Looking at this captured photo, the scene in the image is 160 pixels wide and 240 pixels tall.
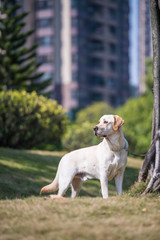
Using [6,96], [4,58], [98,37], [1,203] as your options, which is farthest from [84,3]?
[1,203]

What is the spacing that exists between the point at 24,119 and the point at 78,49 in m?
59.6

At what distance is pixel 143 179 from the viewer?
7.79 m

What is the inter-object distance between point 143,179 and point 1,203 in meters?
2.73

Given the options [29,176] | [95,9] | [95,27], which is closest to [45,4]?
[95,9]

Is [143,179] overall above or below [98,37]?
below

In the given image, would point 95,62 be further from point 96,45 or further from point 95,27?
point 95,27

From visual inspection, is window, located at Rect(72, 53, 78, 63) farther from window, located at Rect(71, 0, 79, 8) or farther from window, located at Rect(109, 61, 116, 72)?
window, located at Rect(71, 0, 79, 8)

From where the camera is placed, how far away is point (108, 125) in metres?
6.68

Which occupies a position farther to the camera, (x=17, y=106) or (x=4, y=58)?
(x=4, y=58)

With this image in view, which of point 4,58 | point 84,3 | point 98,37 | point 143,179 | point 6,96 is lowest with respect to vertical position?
point 143,179

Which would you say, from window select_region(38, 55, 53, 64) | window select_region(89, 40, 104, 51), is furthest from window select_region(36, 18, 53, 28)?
window select_region(89, 40, 104, 51)

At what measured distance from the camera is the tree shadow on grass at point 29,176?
11.5 metres

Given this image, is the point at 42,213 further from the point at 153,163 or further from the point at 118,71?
the point at 118,71

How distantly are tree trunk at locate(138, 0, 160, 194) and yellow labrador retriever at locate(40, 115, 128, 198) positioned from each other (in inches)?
30.8
